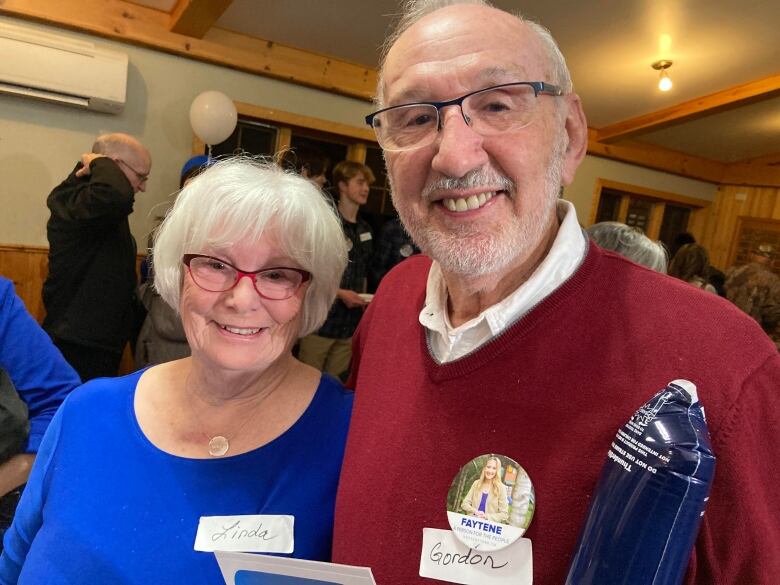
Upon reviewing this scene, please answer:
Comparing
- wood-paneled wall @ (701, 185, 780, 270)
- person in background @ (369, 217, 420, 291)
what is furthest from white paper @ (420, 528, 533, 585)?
wood-paneled wall @ (701, 185, 780, 270)

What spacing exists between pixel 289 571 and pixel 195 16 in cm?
386

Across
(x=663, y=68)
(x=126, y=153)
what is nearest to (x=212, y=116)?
(x=126, y=153)

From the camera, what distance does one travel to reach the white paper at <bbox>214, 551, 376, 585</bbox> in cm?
63

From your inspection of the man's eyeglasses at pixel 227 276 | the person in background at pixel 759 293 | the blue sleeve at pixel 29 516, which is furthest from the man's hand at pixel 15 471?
the person in background at pixel 759 293

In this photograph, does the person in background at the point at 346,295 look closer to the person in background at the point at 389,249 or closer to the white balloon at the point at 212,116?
the person in background at the point at 389,249

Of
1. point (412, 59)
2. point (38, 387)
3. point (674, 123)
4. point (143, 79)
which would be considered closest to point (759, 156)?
point (674, 123)

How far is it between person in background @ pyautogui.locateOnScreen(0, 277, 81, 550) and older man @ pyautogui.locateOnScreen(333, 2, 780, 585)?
2.90 feet

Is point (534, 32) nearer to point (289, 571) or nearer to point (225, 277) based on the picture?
point (225, 277)

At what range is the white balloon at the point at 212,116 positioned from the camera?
3.78 m

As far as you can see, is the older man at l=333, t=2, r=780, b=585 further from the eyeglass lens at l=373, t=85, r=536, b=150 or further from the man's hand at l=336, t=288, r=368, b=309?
the man's hand at l=336, t=288, r=368, b=309

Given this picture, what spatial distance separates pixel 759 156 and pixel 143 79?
7.92 metres

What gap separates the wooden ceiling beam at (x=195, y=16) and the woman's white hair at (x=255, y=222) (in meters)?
2.82

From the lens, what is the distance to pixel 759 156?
24.1ft

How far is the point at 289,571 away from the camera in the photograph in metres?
0.67
